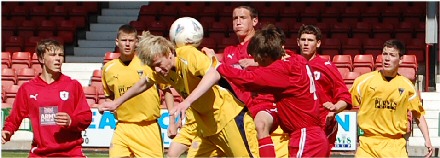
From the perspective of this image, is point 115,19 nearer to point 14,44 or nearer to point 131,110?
point 14,44

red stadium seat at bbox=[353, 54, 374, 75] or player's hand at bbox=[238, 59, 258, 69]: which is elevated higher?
player's hand at bbox=[238, 59, 258, 69]

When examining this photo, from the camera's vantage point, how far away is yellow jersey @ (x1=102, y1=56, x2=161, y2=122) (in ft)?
37.3

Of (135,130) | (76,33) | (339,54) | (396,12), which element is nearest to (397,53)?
(135,130)

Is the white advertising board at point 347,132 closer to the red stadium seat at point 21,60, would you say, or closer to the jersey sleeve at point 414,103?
the jersey sleeve at point 414,103

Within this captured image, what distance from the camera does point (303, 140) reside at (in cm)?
889

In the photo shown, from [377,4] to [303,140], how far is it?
659 inches

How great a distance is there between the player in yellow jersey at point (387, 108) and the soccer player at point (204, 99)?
6.70 feet

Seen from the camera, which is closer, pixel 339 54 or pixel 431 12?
pixel 431 12

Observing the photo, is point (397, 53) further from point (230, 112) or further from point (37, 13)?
point (37, 13)

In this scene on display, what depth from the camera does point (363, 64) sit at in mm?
21391

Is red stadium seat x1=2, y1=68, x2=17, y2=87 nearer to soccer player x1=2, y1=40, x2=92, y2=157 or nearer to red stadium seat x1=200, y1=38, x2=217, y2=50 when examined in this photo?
red stadium seat x1=200, y1=38, x2=217, y2=50

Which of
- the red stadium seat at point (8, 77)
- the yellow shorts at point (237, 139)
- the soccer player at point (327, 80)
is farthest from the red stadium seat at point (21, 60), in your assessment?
the yellow shorts at point (237, 139)

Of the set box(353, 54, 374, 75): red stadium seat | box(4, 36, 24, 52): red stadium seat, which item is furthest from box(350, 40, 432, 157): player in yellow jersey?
box(4, 36, 24, 52): red stadium seat

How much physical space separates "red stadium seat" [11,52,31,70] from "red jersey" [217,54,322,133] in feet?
50.8
